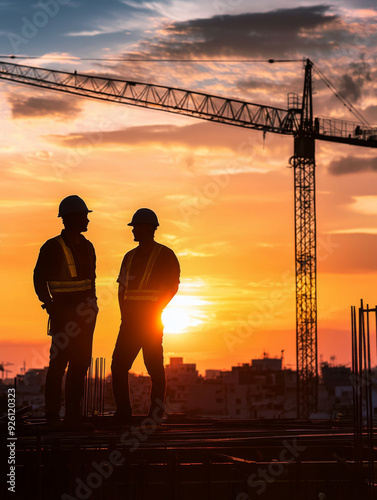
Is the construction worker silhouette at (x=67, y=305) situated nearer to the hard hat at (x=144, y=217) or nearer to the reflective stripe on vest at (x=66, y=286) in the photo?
the reflective stripe on vest at (x=66, y=286)

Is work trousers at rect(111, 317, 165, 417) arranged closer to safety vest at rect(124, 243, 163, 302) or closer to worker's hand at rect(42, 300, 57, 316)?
safety vest at rect(124, 243, 163, 302)

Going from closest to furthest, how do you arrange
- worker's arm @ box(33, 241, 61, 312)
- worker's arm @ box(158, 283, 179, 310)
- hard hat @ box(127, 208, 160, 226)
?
1. worker's arm @ box(33, 241, 61, 312)
2. hard hat @ box(127, 208, 160, 226)
3. worker's arm @ box(158, 283, 179, 310)

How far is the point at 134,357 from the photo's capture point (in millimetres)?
14109

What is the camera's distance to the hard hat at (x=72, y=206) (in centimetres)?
1351

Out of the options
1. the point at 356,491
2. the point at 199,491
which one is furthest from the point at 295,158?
the point at 356,491

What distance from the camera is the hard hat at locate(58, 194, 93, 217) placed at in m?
13.5

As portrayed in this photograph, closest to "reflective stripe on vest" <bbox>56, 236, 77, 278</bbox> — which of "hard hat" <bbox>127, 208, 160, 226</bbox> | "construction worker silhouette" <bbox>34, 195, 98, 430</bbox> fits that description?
"construction worker silhouette" <bbox>34, 195, 98, 430</bbox>

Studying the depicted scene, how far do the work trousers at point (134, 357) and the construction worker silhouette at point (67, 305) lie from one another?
0.57 m

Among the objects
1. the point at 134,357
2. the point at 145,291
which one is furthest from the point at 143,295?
the point at 134,357

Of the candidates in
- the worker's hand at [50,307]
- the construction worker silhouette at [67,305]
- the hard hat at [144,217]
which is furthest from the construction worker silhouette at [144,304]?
the worker's hand at [50,307]

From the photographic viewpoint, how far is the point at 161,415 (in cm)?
1403

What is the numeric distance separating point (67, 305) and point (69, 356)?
0.71 metres

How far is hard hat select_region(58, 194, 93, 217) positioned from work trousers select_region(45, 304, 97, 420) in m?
1.29

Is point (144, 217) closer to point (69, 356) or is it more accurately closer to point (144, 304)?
point (144, 304)
